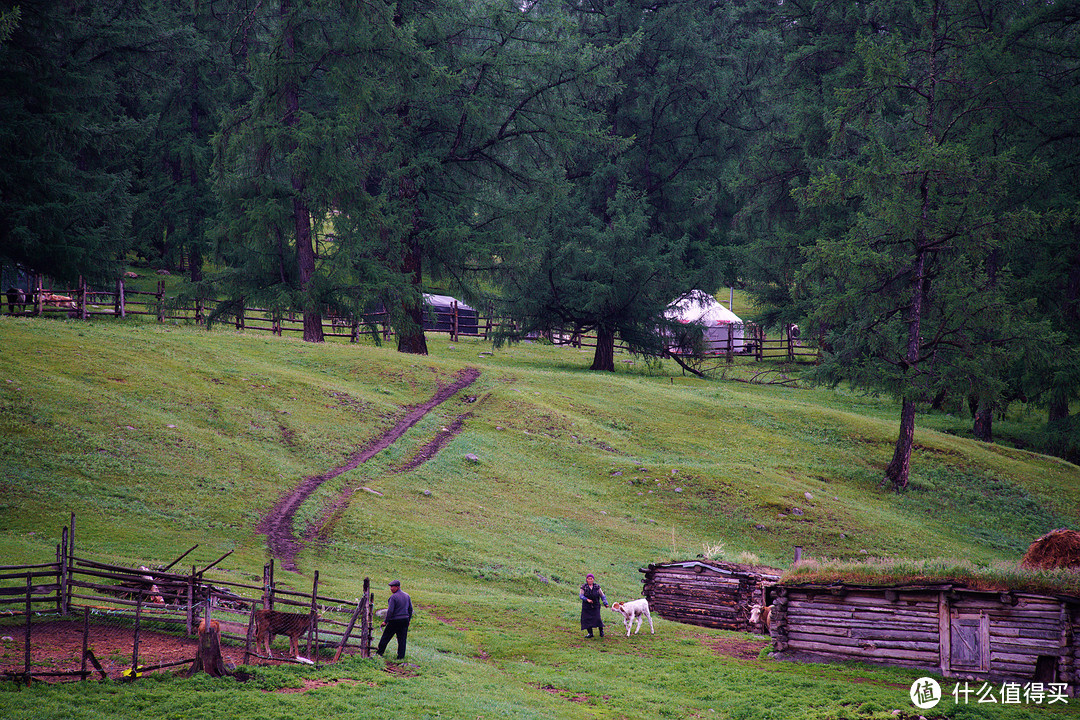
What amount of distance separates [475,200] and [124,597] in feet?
105

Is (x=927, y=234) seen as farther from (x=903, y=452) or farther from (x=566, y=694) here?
(x=566, y=694)

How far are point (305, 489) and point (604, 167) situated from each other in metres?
32.5

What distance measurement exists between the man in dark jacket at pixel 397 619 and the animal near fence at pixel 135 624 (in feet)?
1.04

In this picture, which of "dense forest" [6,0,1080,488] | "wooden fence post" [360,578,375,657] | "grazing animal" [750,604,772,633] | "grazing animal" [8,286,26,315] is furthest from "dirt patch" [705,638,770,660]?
"grazing animal" [8,286,26,315]

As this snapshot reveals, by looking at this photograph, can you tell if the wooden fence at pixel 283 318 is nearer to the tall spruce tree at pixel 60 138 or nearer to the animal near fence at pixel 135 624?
the tall spruce tree at pixel 60 138

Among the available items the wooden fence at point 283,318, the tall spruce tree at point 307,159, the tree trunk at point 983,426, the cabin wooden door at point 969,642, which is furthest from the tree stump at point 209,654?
the tree trunk at point 983,426

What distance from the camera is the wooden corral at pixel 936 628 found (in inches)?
597

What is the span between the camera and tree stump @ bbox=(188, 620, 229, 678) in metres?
12.6

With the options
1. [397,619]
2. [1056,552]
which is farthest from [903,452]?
[397,619]

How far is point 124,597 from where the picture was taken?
15.6 meters

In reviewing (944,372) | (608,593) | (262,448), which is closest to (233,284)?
(262,448)

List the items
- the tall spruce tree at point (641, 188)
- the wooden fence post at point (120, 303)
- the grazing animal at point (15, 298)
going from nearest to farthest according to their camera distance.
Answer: the grazing animal at point (15, 298) → the wooden fence post at point (120, 303) → the tall spruce tree at point (641, 188)

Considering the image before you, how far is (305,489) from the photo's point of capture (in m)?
25.6

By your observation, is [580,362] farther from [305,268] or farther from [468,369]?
[305,268]
